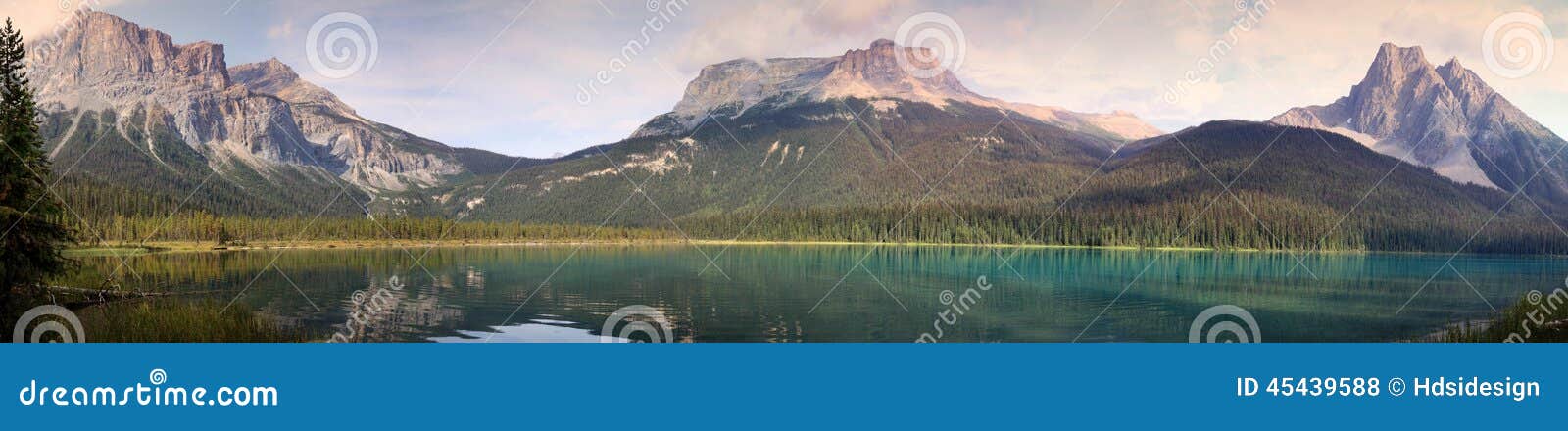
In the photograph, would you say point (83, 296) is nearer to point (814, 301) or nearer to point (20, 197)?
point (20, 197)

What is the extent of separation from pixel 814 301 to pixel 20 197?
94.9ft

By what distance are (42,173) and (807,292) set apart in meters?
31.1

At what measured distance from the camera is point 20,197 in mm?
27844

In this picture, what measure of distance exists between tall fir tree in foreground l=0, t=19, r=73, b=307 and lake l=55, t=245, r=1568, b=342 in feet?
24.9

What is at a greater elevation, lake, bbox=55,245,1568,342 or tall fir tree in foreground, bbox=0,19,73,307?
tall fir tree in foreground, bbox=0,19,73,307

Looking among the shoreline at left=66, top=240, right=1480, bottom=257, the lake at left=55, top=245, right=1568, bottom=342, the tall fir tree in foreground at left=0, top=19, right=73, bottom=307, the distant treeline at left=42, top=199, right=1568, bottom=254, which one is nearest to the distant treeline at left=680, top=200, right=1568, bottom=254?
the distant treeline at left=42, top=199, right=1568, bottom=254

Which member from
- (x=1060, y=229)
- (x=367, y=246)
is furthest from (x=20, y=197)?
(x=1060, y=229)

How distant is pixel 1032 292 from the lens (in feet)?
163

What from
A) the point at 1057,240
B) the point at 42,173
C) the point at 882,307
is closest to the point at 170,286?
the point at 42,173

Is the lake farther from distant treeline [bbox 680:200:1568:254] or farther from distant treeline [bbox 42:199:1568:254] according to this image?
distant treeline [bbox 680:200:1568:254]

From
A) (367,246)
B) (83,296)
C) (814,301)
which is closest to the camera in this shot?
(83,296)

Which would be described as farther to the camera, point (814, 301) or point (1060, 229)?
point (1060, 229)

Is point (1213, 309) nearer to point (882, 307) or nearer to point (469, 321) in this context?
point (882, 307)

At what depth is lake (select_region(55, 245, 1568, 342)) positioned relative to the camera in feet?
105
